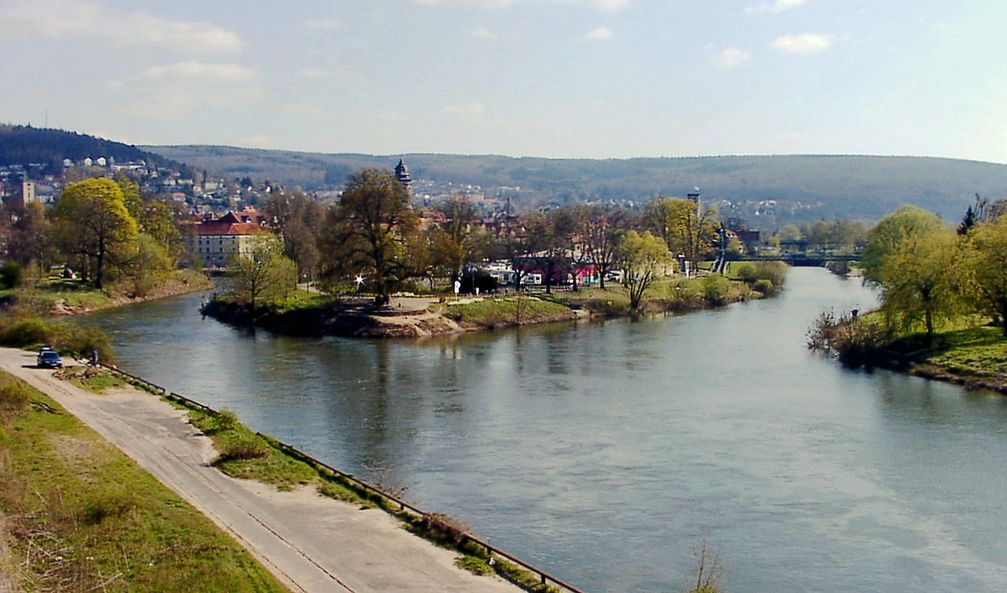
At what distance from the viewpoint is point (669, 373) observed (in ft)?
99.0

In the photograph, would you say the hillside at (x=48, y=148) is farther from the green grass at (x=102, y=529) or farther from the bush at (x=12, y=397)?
the green grass at (x=102, y=529)

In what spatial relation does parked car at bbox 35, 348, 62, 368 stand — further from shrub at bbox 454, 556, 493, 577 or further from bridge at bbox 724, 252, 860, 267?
bridge at bbox 724, 252, 860, 267

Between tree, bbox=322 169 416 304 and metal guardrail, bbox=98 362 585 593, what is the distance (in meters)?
14.9

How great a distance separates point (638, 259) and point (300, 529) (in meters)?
37.6

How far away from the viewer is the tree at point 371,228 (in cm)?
4109

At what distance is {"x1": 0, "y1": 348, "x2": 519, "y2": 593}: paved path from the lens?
42.7 ft

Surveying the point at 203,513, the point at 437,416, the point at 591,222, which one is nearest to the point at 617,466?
the point at 437,416

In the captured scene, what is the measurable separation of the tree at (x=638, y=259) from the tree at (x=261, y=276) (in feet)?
53.3

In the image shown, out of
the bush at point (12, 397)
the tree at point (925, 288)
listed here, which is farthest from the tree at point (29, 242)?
the tree at point (925, 288)

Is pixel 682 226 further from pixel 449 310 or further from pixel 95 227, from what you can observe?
pixel 95 227

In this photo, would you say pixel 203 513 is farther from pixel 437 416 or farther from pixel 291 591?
pixel 437 416

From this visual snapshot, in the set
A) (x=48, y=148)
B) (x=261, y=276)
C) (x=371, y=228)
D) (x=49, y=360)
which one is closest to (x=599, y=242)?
(x=371, y=228)

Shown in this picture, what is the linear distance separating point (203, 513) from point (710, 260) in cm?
6628

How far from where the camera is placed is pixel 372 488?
17.2 meters
